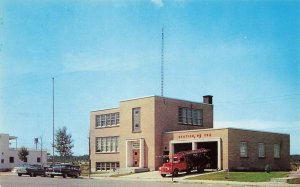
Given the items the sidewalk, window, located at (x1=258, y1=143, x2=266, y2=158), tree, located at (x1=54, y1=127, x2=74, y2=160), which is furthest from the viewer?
tree, located at (x1=54, y1=127, x2=74, y2=160)

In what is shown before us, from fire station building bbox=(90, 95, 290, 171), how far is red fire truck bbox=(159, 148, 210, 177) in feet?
4.97

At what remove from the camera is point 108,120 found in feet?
193

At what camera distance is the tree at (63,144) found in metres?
83.8

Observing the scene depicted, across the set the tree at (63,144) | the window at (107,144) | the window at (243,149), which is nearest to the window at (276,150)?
the window at (243,149)

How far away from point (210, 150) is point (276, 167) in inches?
301

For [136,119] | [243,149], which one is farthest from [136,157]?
[243,149]

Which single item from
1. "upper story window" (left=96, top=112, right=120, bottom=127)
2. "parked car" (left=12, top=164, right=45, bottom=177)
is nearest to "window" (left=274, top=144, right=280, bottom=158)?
"upper story window" (left=96, top=112, right=120, bottom=127)

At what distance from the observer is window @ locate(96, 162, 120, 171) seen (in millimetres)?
57188

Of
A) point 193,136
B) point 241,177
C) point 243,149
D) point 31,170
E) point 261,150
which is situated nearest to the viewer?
point 241,177

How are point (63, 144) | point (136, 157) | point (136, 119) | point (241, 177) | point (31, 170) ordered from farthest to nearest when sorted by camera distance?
1. point (63, 144)
2. point (136, 157)
3. point (136, 119)
4. point (31, 170)
5. point (241, 177)

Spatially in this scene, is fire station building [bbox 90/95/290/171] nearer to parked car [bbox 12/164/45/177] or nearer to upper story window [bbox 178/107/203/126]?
upper story window [bbox 178/107/203/126]

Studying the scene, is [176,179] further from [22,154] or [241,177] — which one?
[22,154]

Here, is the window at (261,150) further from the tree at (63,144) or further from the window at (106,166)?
the tree at (63,144)

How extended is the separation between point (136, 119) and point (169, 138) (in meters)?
4.88
